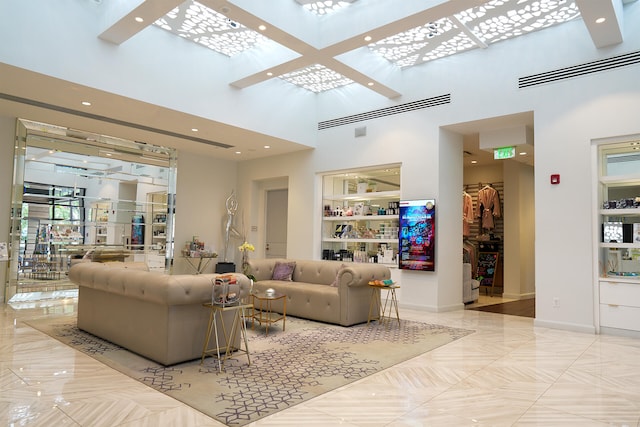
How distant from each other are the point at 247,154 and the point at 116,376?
732 centimetres

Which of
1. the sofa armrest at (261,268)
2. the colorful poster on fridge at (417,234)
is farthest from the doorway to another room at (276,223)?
the colorful poster on fridge at (417,234)

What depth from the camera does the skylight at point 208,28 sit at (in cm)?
611

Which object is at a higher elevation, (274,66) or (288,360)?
(274,66)

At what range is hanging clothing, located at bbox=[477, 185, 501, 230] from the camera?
33.4 ft

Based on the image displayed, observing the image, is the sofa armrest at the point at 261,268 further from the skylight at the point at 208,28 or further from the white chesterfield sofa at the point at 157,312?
the skylight at the point at 208,28

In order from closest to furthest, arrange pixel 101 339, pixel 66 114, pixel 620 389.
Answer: pixel 620 389 < pixel 101 339 < pixel 66 114

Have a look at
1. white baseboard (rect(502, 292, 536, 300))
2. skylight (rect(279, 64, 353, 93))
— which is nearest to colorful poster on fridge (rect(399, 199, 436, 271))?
skylight (rect(279, 64, 353, 93))

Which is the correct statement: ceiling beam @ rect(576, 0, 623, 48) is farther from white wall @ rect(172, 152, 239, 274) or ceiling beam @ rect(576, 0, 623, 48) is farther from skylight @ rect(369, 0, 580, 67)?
white wall @ rect(172, 152, 239, 274)

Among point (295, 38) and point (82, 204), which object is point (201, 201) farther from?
point (295, 38)

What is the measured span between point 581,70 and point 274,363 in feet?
18.9

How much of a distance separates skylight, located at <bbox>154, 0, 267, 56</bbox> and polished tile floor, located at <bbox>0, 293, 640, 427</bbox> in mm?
4659

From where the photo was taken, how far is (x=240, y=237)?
1090 centimetres

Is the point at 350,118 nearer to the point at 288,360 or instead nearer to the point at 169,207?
the point at 169,207

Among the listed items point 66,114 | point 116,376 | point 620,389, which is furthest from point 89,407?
point 66,114
